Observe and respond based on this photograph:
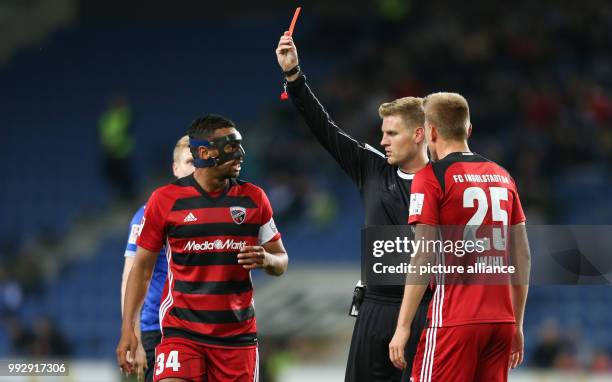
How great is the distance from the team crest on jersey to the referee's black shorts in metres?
0.83

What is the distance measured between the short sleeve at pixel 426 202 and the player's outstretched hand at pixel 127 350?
5.29ft

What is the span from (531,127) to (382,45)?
11.3ft

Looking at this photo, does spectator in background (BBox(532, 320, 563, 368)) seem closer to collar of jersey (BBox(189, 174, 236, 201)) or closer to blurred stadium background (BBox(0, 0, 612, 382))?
blurred stadium background (BBox(0, 0, 612, 382))

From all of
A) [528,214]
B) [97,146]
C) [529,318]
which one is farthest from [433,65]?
[97,146]

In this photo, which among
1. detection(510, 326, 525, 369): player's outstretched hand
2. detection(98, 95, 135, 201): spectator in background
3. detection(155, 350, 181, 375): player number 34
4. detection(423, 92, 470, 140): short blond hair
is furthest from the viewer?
detection(98, 95, 135, 201): spectator in background

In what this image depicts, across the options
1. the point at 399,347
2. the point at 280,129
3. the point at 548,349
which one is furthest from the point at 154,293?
the point at 280,129

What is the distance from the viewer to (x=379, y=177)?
247 inches

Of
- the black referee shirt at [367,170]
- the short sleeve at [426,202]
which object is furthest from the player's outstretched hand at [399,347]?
the black referee shirt at [367,170]

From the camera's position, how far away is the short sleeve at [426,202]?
5207 millimetres

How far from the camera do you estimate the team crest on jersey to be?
19.4 ft

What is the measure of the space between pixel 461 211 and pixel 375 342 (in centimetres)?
114

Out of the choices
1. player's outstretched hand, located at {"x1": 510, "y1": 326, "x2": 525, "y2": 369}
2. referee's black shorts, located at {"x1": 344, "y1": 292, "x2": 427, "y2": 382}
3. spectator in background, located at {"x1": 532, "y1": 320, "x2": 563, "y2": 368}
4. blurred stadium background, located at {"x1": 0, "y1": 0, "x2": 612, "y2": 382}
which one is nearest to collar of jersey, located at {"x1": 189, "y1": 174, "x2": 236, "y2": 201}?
referee's black shorts, located at {"x1": 344, "y1": 292, "x2": 427, "y2": 382}

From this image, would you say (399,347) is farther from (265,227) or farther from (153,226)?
(153,226)

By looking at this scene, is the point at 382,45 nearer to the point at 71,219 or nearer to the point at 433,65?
the point at 433,65
